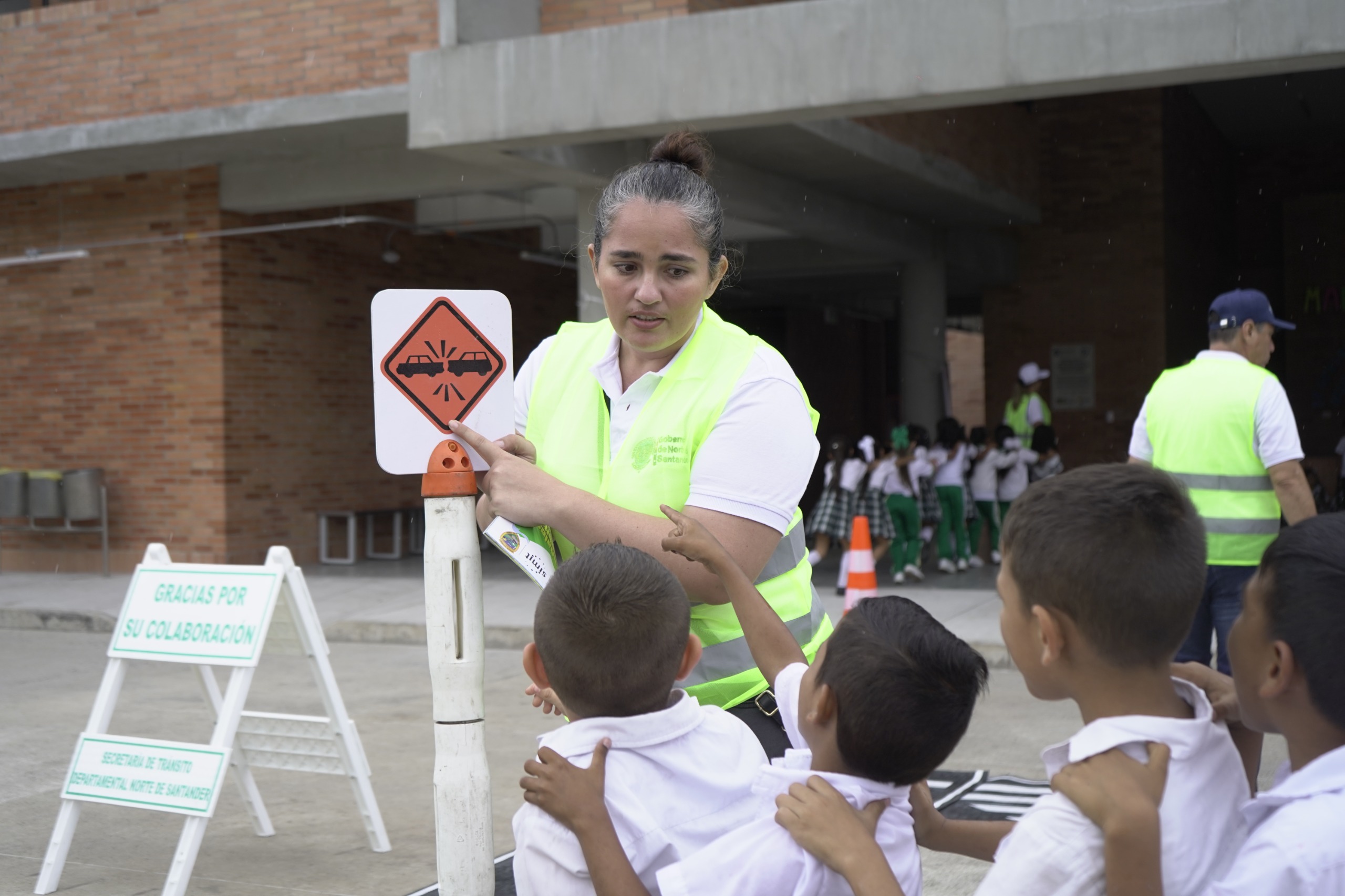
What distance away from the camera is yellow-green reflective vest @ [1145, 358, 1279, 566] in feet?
15.5

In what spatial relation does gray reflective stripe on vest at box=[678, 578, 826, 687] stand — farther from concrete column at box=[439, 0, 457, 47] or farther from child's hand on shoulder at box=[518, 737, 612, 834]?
concrete column at box=[439, 0, 457, 47]

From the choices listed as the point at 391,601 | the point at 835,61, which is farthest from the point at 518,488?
the point at 391,601

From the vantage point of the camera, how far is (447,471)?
102 inches

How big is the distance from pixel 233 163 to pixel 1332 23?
35.7 feet

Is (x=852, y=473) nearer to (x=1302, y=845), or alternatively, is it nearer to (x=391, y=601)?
(x=391, y=601)

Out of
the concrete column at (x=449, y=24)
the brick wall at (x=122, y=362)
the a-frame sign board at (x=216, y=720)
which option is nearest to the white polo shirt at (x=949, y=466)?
the concrete column at (x=449, y=24)

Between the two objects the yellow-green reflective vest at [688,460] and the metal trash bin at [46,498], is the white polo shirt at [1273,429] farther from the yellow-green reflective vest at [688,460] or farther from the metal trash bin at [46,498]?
the metal trash bin at [46,498]

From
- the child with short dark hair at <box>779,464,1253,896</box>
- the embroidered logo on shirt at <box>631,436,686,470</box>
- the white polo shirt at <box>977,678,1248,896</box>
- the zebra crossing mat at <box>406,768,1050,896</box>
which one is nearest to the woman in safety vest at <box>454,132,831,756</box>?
the embroidered logo on shirt at <box>631,436,686,470</box>

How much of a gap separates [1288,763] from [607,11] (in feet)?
37.3

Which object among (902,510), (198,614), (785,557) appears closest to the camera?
(785,557)

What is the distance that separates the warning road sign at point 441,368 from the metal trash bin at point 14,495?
13.8 m

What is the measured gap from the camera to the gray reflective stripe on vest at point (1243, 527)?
4695 mm

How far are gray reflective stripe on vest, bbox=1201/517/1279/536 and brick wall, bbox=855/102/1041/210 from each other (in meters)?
8.21

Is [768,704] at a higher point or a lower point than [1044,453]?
lower
